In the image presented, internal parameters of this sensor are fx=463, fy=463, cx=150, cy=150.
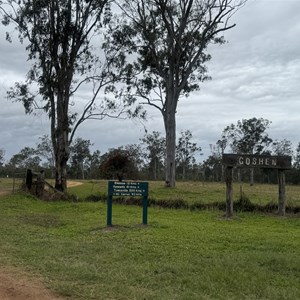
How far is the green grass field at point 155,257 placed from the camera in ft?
20.8

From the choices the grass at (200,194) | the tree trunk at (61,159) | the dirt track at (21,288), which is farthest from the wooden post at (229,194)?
the tree trunk at (61,159)

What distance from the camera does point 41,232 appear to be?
1202 cm

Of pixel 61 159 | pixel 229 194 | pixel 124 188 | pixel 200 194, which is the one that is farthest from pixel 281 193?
pixel 61 159

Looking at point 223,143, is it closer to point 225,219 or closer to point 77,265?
point 225,219

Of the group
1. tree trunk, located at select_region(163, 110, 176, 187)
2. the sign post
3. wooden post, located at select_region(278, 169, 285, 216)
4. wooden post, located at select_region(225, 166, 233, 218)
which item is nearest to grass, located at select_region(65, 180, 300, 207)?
tree trunk, located at select_region(163, 110, 176, 187)

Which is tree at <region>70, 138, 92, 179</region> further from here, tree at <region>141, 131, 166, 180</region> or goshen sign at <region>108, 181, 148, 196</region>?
goshen sign at <region>108, 181, 148, 196</region>

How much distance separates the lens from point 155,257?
8.59 meters

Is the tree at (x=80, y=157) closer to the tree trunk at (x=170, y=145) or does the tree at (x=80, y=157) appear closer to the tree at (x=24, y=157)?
the tree at (x=24, y=157)

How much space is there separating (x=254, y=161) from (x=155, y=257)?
9.38m

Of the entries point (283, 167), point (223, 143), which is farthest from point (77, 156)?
point (283, 167)

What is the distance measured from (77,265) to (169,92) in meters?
28.3

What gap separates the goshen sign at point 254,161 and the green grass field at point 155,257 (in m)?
2.52

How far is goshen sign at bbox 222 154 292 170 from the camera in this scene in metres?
16.9

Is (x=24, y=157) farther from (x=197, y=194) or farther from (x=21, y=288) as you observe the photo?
(x=21, y=288)
